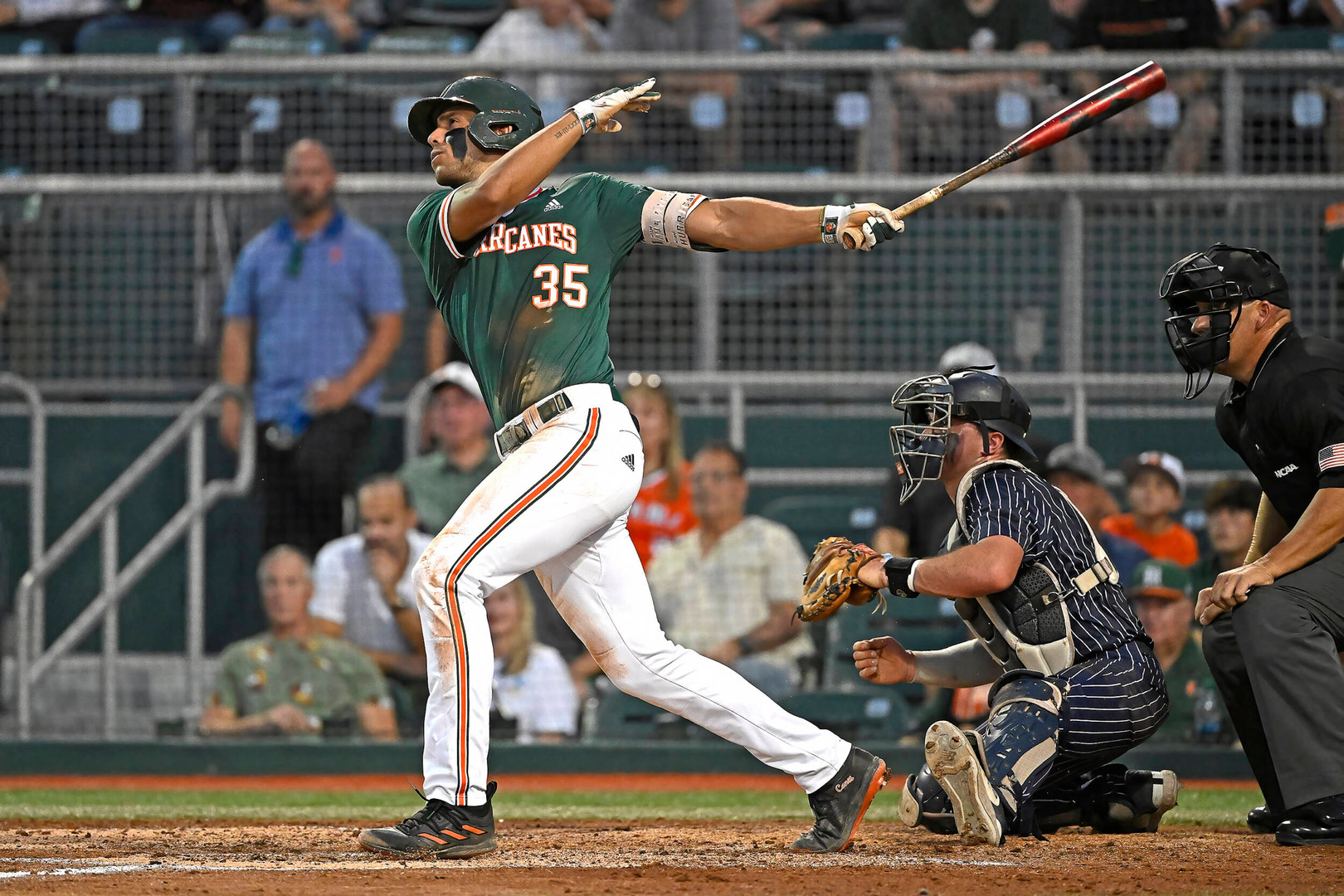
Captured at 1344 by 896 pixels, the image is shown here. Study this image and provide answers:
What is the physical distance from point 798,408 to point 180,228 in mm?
3284

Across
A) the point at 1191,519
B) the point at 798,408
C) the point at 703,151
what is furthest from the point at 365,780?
the point at 1191,519

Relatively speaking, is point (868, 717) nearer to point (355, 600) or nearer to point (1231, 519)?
point (1231, 519)

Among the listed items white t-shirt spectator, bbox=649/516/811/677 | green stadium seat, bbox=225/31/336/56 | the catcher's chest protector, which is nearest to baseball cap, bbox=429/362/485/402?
white t-shirt spectator, bbox=649/516/811/677

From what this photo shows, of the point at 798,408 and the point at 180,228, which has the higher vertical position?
the point at 180,228

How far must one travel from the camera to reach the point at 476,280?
14.4ft

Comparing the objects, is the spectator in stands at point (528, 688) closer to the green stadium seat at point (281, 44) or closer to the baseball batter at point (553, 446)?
the baseball batter at point (553, 446)

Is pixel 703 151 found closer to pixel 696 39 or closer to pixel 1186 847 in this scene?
pixel 696 39

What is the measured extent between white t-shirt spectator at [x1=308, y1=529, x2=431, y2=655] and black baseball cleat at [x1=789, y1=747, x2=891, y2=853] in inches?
155

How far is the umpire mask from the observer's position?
459 cm

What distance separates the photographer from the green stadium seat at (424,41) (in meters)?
9.98

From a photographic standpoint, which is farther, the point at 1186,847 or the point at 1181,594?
the point at 1181,594

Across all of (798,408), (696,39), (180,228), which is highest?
(696,39)

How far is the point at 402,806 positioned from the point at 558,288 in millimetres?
2790

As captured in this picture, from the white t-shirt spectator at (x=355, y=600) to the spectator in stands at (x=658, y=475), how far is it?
108cm
